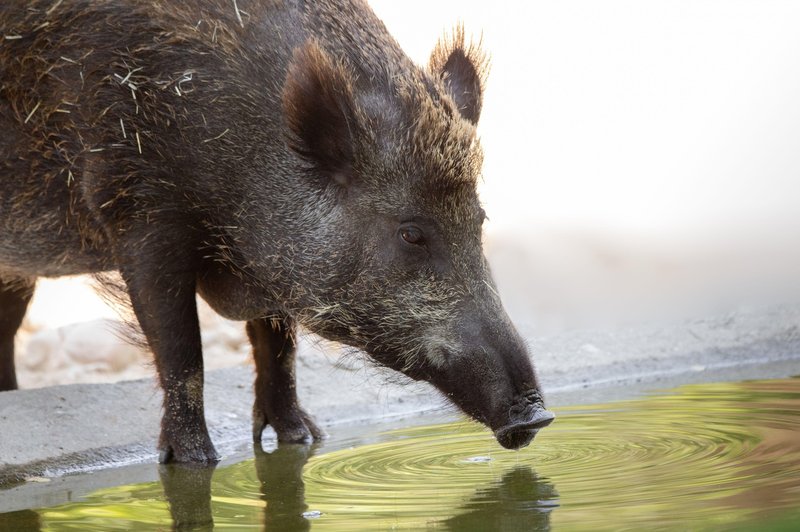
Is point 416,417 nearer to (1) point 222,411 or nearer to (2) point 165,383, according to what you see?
(1) point 222,411

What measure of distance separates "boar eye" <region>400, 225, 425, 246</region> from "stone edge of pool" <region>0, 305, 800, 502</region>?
0.71 meters

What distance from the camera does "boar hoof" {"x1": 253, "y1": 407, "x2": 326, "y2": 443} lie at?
6.79m

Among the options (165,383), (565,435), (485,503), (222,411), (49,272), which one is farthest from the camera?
(222,411)

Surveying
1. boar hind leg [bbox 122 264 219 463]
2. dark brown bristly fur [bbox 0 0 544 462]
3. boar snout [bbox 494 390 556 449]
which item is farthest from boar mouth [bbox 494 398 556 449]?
boar hind leg [bbox 122 264 219 463]

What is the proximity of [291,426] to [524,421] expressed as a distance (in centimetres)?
229

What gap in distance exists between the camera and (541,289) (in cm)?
1133

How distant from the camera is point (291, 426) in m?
6.82

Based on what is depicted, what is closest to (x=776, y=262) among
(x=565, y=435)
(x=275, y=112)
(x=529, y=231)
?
(x=529, y=231)

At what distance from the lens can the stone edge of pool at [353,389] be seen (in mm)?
6242

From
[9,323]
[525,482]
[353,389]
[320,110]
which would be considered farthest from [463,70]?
[9,323]

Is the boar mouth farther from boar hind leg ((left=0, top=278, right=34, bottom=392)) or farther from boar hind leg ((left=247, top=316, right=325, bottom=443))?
boar hind leg ((left=0, top=278, right=34, bottom=392))

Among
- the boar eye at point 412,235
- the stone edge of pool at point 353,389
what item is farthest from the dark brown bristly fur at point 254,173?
the stone edge of pool at point 353,389

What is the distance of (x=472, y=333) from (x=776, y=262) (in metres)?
5.85

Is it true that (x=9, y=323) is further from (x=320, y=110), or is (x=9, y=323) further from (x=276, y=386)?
(x=320, y=110)
